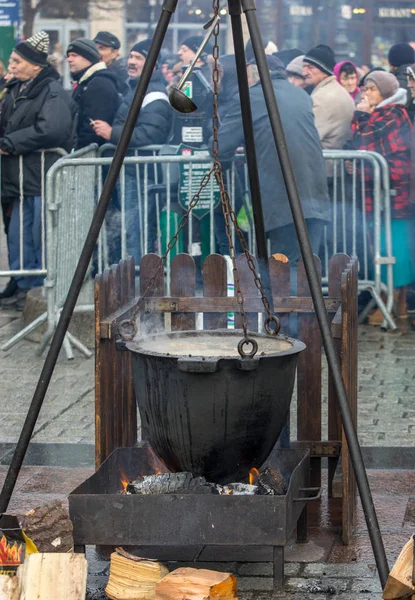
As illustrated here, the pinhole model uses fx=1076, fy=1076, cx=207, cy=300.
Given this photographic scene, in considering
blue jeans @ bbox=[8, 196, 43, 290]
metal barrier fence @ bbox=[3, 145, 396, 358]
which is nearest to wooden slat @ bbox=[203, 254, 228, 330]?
metal barrier fence @ bbox=[3, 145, 396, 358]

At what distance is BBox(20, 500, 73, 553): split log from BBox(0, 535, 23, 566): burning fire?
24 centimetres

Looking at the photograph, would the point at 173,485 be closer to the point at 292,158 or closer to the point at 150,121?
the point at 292,158

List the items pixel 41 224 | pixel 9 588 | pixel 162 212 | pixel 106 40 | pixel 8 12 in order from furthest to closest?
pixel 8 12 < pixel 106 40 < pixel 41 224 < pixel 162 212 < pixel 9 588

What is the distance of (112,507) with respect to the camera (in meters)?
3.88

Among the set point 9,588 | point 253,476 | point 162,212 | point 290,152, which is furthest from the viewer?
point 162,212

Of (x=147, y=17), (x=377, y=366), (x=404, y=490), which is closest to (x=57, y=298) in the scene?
(x=377, y=366)

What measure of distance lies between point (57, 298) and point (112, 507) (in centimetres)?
465

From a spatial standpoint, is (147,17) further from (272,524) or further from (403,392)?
(272,524)

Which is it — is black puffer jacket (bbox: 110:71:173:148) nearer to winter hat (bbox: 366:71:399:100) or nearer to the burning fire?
winter hat (bbox: 366:71:399:100)

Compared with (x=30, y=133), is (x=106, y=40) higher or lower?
A: higher

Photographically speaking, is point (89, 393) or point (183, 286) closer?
point (183, 286)

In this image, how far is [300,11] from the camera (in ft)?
54.0

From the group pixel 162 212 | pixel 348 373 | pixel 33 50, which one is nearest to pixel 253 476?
pixel 348 373

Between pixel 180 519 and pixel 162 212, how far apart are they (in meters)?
5.72
